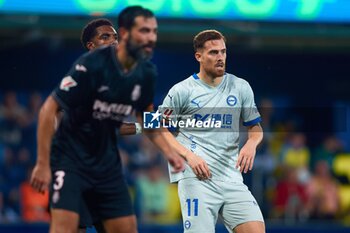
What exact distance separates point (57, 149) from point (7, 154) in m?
8.37

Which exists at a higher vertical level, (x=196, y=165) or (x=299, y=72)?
(x=299, y=72)

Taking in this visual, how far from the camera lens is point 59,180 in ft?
24.5

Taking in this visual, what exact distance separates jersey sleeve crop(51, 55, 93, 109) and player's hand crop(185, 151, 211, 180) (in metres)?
1.90

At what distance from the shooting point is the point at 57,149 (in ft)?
24.9

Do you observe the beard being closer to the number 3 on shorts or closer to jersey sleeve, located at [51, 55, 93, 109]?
jersey sleeve, located at [51, 55, 93, 109]

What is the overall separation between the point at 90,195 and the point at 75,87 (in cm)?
89

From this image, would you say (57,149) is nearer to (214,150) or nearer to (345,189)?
(214,150)

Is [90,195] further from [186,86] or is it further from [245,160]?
[186,86]

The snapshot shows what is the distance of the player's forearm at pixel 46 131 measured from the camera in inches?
284

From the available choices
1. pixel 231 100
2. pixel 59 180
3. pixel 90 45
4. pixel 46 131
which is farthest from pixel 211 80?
pixel 46 131

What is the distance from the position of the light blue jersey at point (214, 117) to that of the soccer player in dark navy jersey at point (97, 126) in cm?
164

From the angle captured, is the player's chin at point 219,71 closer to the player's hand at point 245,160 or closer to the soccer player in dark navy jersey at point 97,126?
the player's hand at point 245,160

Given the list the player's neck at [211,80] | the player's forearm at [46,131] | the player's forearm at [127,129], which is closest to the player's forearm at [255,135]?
the player's neck at [211,80]

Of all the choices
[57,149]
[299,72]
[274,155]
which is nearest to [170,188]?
[274,155]
